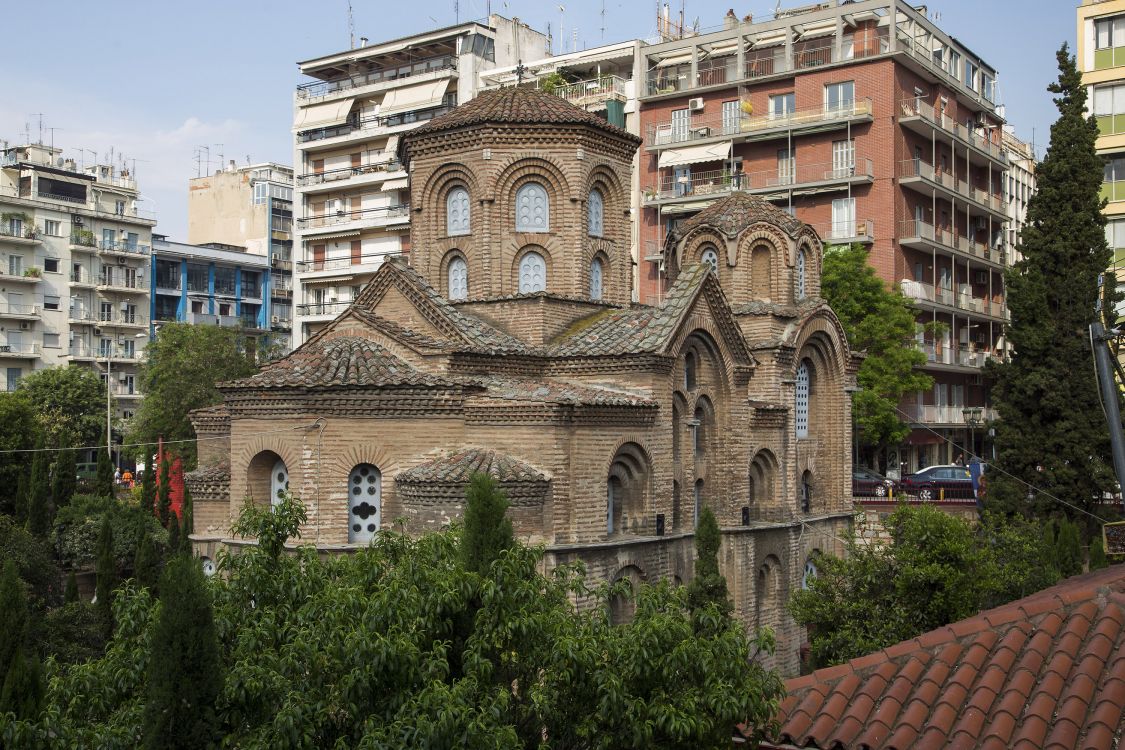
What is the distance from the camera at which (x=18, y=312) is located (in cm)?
5547

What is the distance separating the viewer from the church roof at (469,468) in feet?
57.3

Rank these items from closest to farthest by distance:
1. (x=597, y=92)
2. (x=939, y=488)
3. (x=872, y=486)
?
1. (x=939, y=488)
2. (x=872, y=486)
3. (x=597, y=92)

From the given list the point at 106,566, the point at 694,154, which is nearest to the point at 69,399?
the point at 106,566

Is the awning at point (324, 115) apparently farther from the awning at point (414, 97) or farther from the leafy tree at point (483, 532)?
the leafy tree at point (483, 532)

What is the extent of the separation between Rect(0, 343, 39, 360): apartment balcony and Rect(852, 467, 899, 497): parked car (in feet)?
133

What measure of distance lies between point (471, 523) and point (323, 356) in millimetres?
10069

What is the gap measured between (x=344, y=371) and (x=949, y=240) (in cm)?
2990

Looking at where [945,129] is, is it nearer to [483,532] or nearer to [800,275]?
[800,275]

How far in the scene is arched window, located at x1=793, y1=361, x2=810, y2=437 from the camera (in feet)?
84.4

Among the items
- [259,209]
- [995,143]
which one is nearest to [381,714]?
[995,143]

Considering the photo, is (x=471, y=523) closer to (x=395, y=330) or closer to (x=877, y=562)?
(x=877, y=562)

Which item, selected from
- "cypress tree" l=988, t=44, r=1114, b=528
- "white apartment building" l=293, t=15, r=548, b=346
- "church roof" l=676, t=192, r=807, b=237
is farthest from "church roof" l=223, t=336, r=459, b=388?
"white apartment building" l=293, t=15, r=548, b=346

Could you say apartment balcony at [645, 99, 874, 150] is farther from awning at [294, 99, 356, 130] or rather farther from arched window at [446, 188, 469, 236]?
arched window at [446, 188, 469, 236]

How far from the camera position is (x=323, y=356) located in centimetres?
1931
